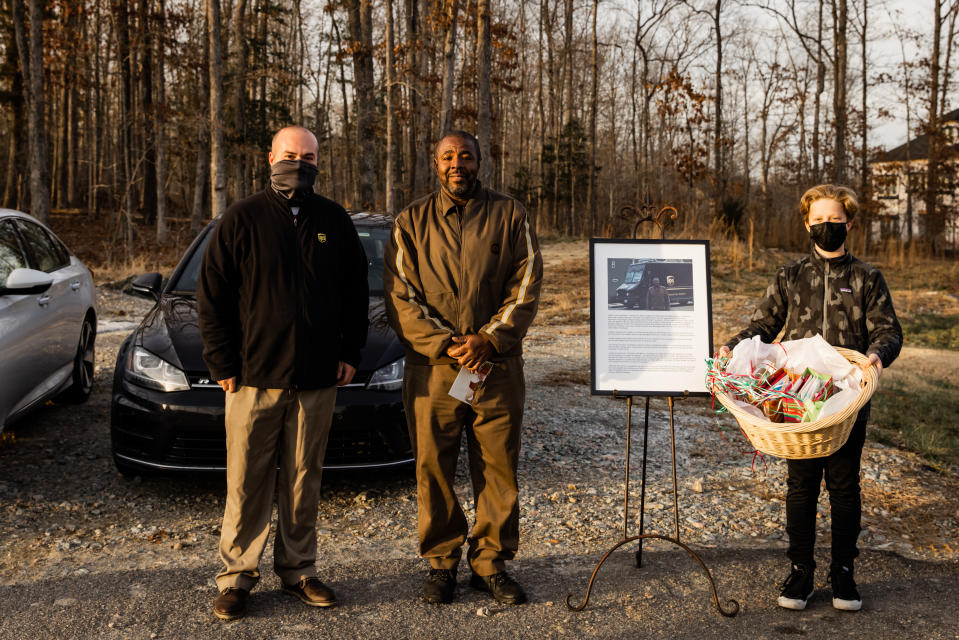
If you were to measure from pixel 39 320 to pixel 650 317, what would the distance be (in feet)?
14.5

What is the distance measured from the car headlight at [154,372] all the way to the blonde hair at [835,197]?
349 cm

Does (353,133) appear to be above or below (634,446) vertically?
above

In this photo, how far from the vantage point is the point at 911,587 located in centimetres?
382

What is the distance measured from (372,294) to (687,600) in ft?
10.6

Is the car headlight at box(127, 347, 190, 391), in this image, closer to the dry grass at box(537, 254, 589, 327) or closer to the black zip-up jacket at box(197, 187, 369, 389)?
the black zip-up jacket at box(197, 187, 369, 389)

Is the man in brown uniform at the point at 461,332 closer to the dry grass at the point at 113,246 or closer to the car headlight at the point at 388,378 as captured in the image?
the car headlight at the point at 388,378

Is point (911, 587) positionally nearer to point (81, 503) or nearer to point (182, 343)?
point (182, 343)

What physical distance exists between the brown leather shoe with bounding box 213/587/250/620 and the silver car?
2.49m

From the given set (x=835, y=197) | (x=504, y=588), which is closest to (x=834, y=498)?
(x=835, y=197)

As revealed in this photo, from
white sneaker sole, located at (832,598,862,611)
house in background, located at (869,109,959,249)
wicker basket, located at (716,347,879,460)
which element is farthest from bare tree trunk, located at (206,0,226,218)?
house in background, located at (869,109,959,249)

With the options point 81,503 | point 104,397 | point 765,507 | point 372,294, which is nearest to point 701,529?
point 765,507

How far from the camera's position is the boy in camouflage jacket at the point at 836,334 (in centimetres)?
350

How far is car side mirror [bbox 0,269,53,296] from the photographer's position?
4.83m

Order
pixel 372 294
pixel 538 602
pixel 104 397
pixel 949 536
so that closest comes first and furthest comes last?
1. pixel 538 602
2. pixel 949 536
3. pixel 372 294
4. pixel 104 397
